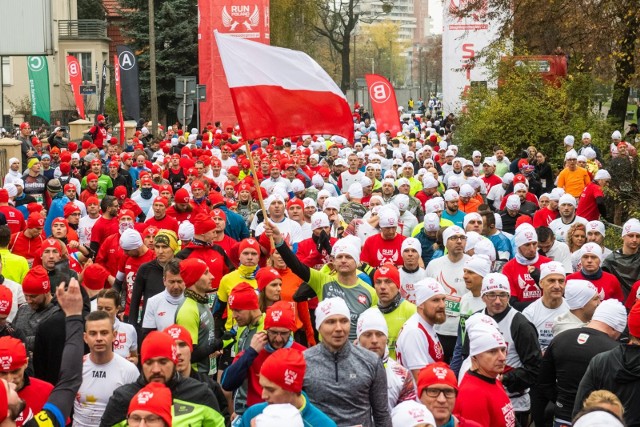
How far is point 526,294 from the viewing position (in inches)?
431

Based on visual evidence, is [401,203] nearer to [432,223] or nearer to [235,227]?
[432,223]

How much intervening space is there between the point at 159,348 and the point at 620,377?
2.87 meters

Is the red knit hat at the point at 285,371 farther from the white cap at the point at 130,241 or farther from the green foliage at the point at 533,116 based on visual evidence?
the green foliage at the point at 533,116

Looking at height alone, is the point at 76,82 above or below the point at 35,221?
above

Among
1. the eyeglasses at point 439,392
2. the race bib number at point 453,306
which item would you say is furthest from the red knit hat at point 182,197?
the eyeglasses at point 439,392

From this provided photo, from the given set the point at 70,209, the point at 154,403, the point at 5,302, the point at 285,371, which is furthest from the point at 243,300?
the point at 70,209

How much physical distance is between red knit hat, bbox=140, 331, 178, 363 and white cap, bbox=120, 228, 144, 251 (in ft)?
17.3

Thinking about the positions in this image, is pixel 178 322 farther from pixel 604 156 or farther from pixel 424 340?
pixel 604 156

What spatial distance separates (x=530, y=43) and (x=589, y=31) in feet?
41.0

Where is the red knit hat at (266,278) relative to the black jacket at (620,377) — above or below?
above

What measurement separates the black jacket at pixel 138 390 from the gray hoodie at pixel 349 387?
63 centimetres

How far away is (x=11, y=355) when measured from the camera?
6555mm

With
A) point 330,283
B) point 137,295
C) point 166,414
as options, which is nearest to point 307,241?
point 137,295

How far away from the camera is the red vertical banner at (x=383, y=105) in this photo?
27.8 metres
